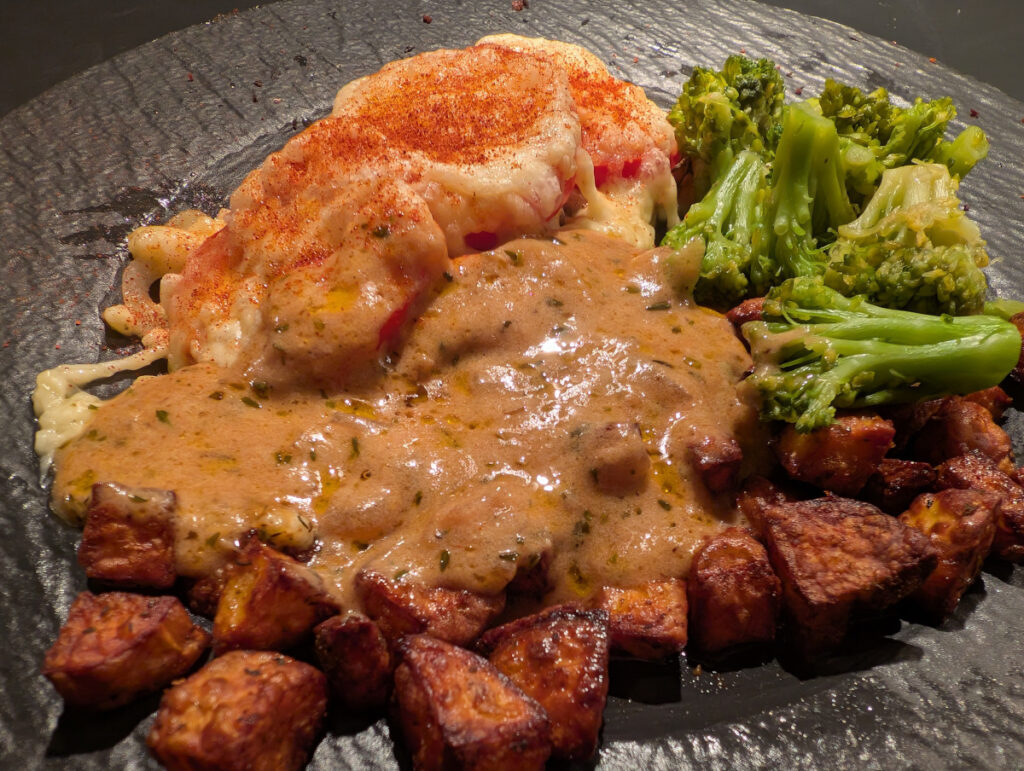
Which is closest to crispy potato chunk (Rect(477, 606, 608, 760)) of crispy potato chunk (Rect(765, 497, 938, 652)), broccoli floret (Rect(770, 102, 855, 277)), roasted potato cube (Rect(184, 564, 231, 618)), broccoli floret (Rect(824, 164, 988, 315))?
crispy potato chunk (Rect(765, 497, 938, 652))

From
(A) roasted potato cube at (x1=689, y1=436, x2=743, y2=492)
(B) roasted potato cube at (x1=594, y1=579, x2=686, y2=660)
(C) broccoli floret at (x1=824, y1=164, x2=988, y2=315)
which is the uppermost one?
(C) broccoli floret at (x1=824, y1=164, x2=988, y2=315)

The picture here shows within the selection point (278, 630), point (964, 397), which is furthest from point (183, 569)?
point (964, 397)

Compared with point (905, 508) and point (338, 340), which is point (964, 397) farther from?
point (338, 340)

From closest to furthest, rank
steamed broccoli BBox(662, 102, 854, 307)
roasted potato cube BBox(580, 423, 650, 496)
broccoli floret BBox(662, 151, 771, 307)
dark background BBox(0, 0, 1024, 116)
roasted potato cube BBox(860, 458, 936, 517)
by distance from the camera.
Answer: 1. roasted potato cube BBox(580, 423, 650, 496)
2. roasted potato cube BBox(860, 458, 936, 517)
3. broccoli floret BBox(662, 151, 771, 307)
4. steamed broccoli BBox(662, 102, 854, 307)
5. dark background BBox(0, 0, 1024, 116)

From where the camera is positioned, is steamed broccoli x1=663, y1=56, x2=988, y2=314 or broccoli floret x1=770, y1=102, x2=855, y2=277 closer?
steamed broccoli x1=663, y1=56, x2=988, y2=314

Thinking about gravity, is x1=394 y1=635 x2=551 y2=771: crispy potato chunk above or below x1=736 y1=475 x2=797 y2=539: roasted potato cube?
below

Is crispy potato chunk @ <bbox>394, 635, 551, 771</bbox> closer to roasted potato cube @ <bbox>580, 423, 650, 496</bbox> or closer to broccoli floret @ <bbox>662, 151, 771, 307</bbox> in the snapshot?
roasted potato cube @ <bbox>580, 423, 650, 496</bbox>

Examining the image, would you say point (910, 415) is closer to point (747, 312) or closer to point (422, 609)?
point (747, 312)
